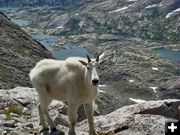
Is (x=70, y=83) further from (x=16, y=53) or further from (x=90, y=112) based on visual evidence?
(x=16, y=53)

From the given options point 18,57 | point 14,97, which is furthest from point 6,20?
point 14,97

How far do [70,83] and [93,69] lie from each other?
1.29 m

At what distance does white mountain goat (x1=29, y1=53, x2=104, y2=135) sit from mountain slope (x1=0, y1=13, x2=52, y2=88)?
216 ft

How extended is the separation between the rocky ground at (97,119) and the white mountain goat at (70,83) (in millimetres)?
995

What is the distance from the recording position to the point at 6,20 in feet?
442

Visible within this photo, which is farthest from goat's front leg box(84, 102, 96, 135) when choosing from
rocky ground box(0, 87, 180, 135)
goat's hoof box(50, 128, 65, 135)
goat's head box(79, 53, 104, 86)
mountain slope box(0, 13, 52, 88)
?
mountain slope box(0, 13, 52, 88)

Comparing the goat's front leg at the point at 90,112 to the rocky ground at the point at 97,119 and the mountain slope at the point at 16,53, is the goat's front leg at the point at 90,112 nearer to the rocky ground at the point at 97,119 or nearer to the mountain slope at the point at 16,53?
the rocky ground at the point at 97,119

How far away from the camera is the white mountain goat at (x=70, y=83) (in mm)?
14070

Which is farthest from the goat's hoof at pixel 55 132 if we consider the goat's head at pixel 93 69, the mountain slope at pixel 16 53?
the mountain slope at pixel 16 53

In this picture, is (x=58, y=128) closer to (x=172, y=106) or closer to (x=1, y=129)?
(x=1, y=129)

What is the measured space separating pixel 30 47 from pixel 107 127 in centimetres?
10893

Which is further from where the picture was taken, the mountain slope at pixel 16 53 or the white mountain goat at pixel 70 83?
the mountain slope at pixel 16 53

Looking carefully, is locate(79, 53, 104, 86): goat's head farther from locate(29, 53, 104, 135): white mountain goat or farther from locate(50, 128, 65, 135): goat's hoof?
locate(50, 128, 65, 135): goat's hoof

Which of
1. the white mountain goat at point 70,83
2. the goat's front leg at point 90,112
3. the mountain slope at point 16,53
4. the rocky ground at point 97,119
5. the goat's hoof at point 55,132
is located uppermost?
the white mountain goat at point 70,83
